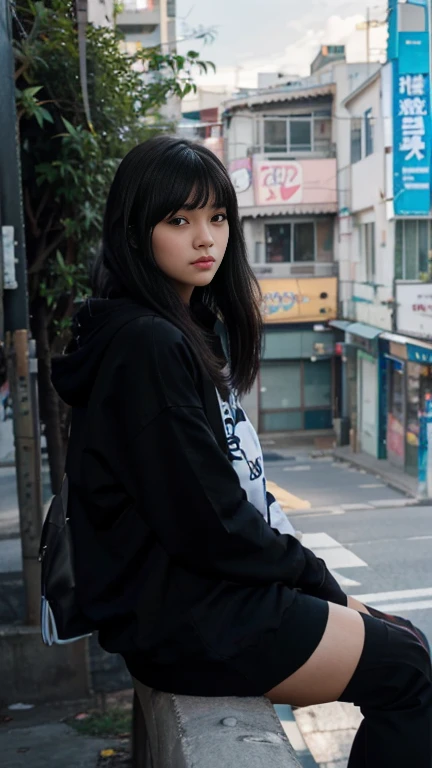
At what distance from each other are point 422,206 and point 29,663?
421 inches

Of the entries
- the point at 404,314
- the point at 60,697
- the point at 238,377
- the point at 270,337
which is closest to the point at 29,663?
the point at 60,697

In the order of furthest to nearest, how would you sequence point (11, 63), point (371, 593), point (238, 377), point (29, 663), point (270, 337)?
point (270, 337) < point (371, 593) < point (29, 663) < point (11, 63) < point (238, 377)

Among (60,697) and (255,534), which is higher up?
(255,534)

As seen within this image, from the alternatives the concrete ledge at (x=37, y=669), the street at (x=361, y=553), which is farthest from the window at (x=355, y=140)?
the concrete ledge at (x=37, y=669)

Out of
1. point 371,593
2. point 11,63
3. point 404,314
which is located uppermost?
point 11,63

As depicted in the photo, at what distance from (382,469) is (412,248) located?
3453mm

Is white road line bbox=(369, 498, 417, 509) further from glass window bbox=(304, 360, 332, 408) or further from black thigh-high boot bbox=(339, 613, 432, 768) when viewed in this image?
glass window bbox=(304, 360, 332, 408)

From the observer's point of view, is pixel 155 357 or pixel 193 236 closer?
pixel 155 357

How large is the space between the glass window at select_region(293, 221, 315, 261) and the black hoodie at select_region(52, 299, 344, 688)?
52.3 ft

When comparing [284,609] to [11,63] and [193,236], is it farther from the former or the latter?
[11,63]

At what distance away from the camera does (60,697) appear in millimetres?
3775

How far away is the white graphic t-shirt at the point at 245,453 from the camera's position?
1.41 m

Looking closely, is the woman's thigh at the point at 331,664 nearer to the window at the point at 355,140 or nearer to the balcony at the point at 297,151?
the window at the point at 355,140

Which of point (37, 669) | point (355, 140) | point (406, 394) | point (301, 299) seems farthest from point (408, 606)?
point (301, 299)
